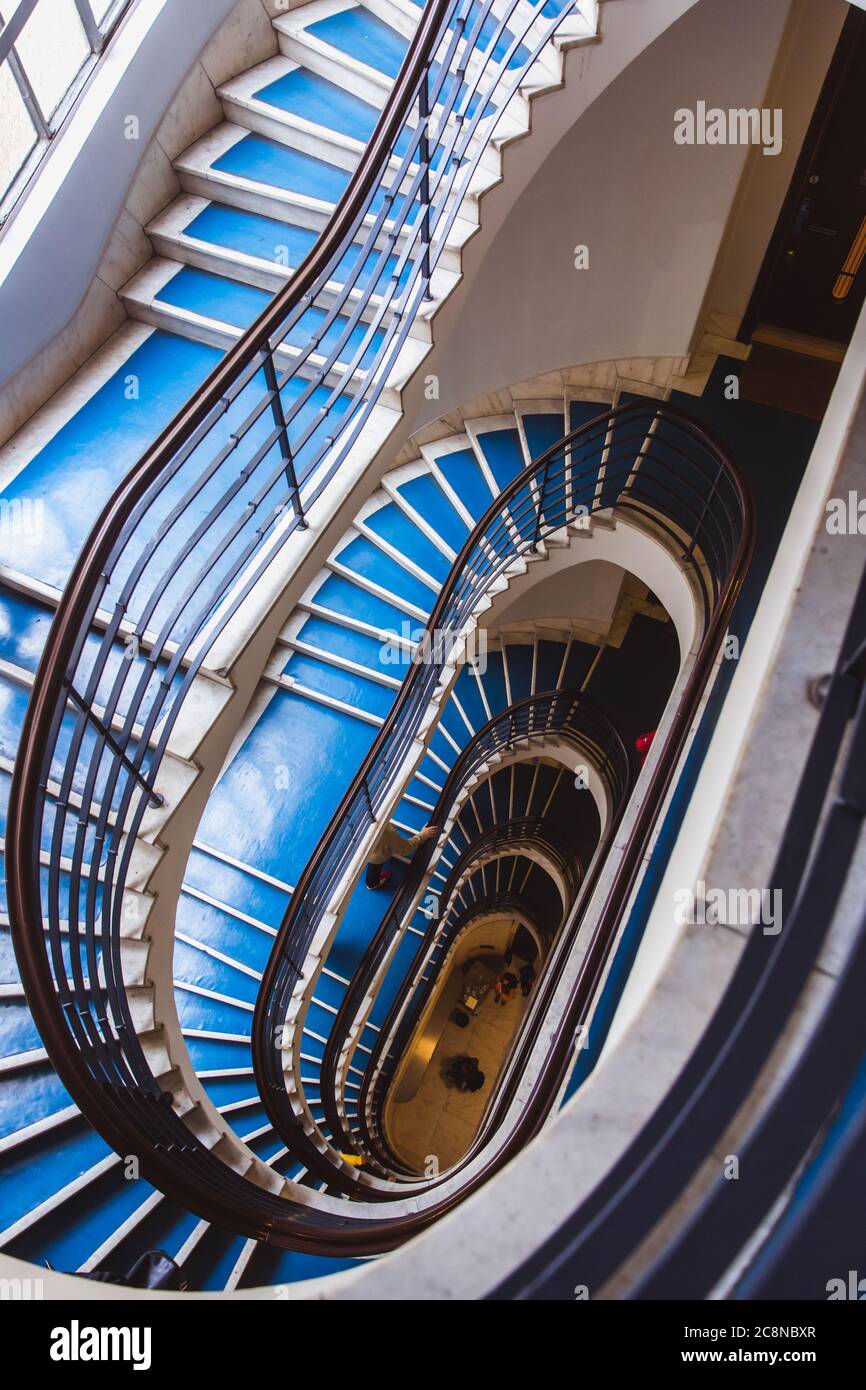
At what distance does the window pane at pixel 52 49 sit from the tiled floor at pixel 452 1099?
12.6m

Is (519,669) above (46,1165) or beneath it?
above

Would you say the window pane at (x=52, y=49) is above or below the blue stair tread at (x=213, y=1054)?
above

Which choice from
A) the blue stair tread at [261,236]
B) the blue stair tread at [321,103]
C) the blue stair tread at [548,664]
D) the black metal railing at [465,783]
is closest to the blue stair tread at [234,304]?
the blue stair tread at [261,236]

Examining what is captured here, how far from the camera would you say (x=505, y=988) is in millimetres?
14516

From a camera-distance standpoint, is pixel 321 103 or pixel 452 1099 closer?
pixel 321 103

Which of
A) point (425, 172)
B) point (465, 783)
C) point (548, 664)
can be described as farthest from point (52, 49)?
point (548, 664)

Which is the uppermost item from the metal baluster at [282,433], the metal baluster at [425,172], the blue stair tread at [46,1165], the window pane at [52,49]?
the window pane at [52,49]

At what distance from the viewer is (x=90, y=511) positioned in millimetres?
3627

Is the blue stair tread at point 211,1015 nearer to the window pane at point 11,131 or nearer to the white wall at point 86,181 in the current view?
the white wall at point 86,181

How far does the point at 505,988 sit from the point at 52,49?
13.8 metres

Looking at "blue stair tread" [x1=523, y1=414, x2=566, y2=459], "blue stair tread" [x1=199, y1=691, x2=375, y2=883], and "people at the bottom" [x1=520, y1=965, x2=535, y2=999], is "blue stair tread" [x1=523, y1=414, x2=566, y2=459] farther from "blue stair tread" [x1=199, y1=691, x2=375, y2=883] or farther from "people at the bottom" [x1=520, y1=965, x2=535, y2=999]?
"people at the bottom" [x1=520, y1=965, x2=535, y2=999]

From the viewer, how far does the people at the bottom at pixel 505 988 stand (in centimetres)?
1452

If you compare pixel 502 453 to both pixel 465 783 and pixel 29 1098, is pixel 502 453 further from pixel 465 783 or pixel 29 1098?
pixel 29 1098
